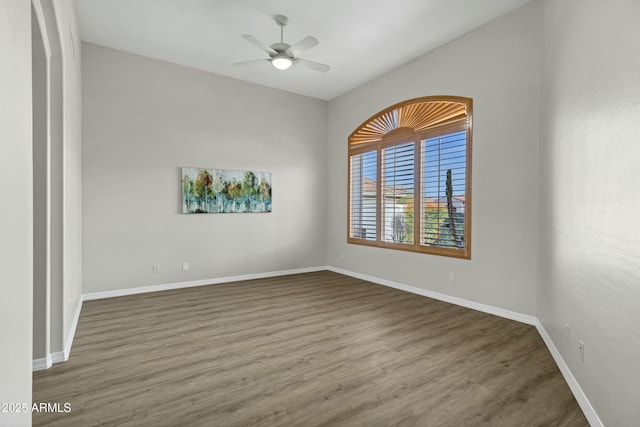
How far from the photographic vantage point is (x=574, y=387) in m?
2.27

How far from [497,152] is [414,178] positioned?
1.36 m

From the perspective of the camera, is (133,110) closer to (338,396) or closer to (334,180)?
(334,180)

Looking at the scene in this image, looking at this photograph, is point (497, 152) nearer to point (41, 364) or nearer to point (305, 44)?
point (305, 44)

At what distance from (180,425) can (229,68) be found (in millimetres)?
5150

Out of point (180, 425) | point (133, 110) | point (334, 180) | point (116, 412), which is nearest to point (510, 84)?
point (334, 180)

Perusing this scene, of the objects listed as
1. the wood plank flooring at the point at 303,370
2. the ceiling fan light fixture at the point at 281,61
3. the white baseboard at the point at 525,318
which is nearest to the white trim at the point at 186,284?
the wood plank flooring at the point at 303,370

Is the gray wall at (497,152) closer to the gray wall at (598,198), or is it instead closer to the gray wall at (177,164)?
the gray wall at (598,198)

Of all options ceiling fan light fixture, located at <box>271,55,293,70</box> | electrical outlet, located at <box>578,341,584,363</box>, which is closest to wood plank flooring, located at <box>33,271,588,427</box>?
electrical outlet, located at <box>578,341,584,363</box>

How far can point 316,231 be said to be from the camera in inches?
271

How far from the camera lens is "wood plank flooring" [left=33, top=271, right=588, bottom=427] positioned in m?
2.05
